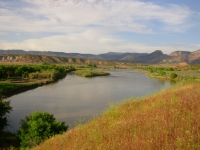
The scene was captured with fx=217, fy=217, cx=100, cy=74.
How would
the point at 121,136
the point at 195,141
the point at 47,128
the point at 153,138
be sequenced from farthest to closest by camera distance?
the point at 47,128
the point at 121,136
the point at 153,138
the point at 195,141

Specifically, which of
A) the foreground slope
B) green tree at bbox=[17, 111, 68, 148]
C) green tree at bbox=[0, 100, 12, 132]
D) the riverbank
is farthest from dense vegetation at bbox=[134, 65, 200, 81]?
the foreground slope

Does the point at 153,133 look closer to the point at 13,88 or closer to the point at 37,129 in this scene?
the point at 37,129

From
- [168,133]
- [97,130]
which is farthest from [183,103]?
[97,130]

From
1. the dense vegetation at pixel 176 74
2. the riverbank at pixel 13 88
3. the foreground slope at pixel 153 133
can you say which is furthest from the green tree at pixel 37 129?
the dense vegetation at pixel 176 74

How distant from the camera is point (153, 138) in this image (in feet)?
21.6

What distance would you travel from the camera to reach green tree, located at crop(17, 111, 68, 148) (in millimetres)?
→ 13683

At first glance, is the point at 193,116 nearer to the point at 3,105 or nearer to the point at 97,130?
the point at 97,130

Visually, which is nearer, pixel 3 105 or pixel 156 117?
pixel 156 117

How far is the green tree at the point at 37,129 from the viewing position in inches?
539

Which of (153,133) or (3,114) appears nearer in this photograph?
(153,133)

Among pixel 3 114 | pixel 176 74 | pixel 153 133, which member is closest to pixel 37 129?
pixel 3 114

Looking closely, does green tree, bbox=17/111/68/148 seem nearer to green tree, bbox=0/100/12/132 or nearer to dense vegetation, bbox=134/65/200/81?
green tree, bbox=0/100/12/132

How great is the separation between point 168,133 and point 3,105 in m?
16.2

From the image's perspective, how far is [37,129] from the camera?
14125 millimetres
